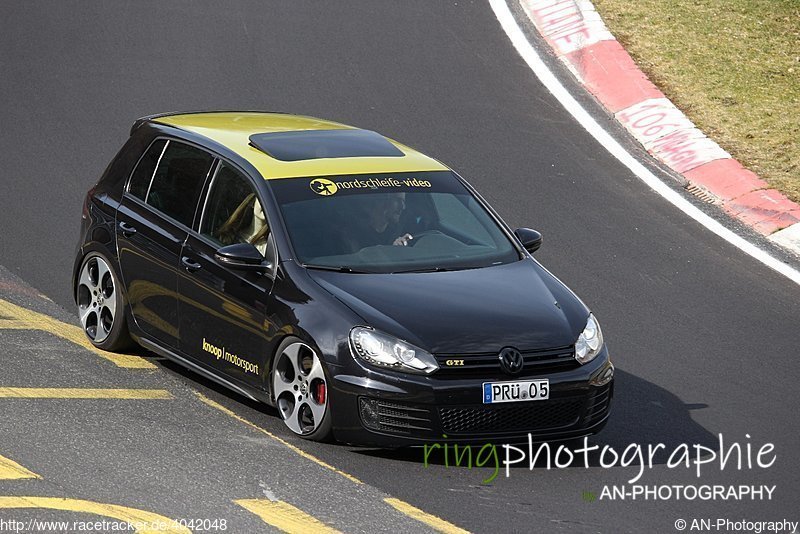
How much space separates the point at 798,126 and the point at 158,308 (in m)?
8.09

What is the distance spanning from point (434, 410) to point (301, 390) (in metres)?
0.84

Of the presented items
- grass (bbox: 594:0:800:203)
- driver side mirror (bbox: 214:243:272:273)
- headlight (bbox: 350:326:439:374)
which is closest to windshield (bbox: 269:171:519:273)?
driver side mirror (bbox: 214:243:272:273)

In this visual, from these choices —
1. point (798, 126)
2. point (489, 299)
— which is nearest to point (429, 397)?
point (489, 299)

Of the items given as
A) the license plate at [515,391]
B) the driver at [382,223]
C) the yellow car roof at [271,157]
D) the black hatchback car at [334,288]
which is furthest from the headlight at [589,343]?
the yellow car roof at [271,157]

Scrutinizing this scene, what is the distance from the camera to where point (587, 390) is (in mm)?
7711

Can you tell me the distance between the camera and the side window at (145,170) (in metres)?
9.36

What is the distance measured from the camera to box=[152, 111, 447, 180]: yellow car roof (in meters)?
8.72

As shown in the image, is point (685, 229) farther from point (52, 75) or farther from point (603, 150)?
point (52, 75)

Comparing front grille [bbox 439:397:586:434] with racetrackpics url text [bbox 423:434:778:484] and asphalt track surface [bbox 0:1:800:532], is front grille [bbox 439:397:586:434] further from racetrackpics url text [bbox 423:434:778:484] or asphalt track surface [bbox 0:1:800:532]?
asphalt track surface [bbox 0:1:800:532]

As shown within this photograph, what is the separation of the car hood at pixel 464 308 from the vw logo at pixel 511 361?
0.18ft

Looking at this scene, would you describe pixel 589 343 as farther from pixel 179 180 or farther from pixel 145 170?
pixel 145 170

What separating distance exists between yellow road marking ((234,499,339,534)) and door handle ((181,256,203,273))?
209 cm

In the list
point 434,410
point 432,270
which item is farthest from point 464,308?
point 434,410

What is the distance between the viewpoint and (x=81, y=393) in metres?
8.37
